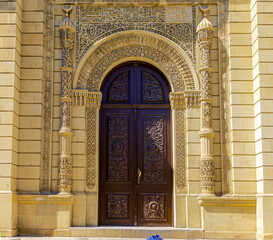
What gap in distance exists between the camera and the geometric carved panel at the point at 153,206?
10.8 m

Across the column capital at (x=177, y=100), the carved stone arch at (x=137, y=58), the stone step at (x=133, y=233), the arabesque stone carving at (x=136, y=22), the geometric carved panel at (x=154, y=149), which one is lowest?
the stone step at (x=133, y=233)

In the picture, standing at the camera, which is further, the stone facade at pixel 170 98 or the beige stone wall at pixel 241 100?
the beige stone wall at pixel 241 100

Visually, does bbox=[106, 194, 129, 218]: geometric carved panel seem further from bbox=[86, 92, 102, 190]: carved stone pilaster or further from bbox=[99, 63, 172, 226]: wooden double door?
bbox=[86, 92, 102, 190]: carved stone pilaster

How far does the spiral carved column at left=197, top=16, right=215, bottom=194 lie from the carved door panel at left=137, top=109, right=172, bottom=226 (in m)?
0.92

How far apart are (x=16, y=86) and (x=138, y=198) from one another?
12.8ft

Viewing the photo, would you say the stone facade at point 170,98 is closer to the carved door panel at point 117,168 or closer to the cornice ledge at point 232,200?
the cornice ledge at point 232,200

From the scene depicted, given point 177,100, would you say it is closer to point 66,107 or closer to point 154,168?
point 154,168

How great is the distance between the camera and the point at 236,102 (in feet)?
35.0

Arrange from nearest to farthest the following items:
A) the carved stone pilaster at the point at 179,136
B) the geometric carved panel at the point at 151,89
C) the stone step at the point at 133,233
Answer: the stone step at the point at 133,233
the carved stone pilaster at the point at 179,136
the geometric carved panel at the point at 151,89

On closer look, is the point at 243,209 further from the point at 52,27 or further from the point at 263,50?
the point at 52,27

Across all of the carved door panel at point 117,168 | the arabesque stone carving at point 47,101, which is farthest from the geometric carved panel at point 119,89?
the arabesque stone carving at point 47,101

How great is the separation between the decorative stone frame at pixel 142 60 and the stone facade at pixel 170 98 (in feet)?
0.08

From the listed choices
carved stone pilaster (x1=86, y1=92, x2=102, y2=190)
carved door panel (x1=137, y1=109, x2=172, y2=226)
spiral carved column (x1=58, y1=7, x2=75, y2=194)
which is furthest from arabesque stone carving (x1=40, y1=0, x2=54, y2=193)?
carved door panel (x1=137, y1=109, x2=172, y2=226)

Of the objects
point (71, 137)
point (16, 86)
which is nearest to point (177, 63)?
point (71, 137)
